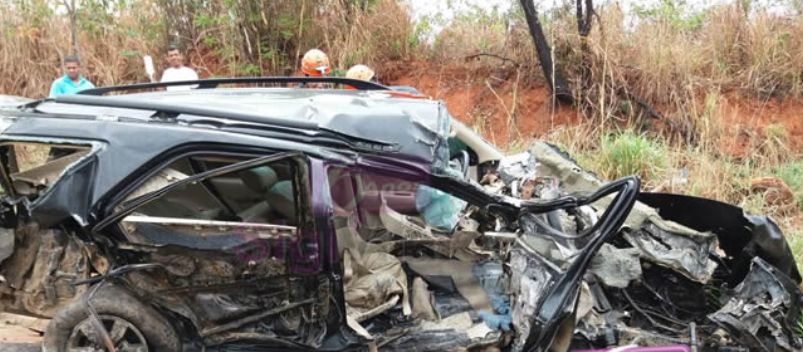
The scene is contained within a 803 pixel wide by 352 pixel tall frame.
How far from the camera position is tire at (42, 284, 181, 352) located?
9.05 ft

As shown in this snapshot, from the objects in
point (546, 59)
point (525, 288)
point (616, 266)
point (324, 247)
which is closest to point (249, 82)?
point (324, 247)

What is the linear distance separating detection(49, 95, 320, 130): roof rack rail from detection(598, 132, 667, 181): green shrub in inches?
169

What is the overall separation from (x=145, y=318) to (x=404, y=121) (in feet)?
4.89

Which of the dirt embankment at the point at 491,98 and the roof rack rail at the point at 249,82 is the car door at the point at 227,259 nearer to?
the roof rack rail at the point at 249,82

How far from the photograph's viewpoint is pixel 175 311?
2.74m

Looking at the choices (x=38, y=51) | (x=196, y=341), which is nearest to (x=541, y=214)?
(x=196, y=341)

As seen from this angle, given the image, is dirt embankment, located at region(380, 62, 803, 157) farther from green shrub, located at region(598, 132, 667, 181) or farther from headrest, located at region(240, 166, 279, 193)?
headrest, located at region(240, 166, 279, 193)

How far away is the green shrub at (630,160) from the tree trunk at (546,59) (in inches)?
64.2

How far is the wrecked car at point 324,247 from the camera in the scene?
2.62m

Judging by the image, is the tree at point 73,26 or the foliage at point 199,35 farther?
the foliage at point 199,35

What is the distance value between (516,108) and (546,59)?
830 millimetres

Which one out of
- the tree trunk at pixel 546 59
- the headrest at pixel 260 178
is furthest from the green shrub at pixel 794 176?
the headrest at pixel 260 178

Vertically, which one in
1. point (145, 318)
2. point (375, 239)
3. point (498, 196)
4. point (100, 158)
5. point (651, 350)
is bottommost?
point (651, 350)

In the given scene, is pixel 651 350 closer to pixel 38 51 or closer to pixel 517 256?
pixel 517 256
